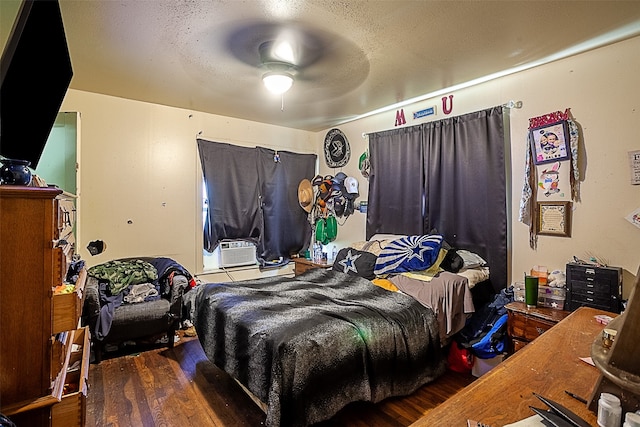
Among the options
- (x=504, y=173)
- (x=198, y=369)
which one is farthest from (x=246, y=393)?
(x=504, y=173)

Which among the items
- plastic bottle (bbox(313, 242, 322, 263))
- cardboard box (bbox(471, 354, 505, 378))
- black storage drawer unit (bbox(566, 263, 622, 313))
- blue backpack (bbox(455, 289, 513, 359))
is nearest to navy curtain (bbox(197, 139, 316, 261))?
plastic bottle (bbox(313, 242, 322, 263))

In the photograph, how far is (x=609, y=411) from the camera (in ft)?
2.50

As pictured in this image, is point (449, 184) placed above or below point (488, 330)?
above

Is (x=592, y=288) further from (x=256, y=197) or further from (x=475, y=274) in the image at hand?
(x=256, y=197)

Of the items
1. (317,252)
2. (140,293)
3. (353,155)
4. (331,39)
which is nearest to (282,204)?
(317,252)

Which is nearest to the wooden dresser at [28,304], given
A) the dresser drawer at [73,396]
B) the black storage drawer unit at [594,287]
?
the dresser drawer at [73,396]

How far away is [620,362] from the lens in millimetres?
730

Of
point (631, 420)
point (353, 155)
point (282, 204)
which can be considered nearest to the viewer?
point (631, 420)

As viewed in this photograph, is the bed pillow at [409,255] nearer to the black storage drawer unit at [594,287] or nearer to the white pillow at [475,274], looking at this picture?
the white pillow at [475,274]

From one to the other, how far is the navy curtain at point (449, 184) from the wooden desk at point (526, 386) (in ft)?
5.54

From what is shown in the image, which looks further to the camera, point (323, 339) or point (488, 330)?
point (488, 330)

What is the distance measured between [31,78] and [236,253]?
2961mm

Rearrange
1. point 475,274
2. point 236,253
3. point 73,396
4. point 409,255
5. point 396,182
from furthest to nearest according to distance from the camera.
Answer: point 236,253 → point 396,182 → point 409,255 → point 475,274 → point 73,396

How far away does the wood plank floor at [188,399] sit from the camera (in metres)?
2.05
